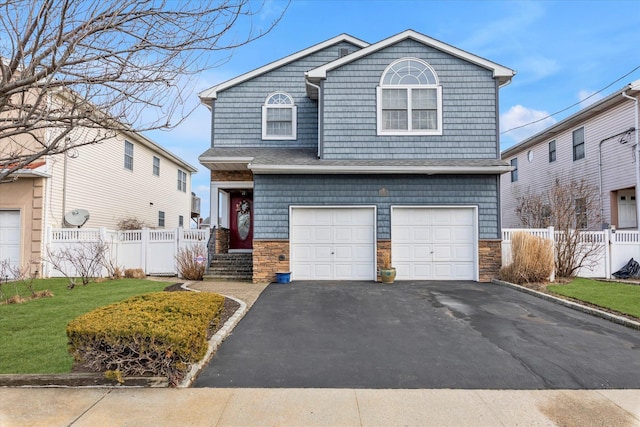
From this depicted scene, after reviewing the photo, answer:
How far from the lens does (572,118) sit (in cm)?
1725

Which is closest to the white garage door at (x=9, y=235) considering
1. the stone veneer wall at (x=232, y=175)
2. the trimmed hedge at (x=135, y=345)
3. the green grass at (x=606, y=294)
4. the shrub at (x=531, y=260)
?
the stone veneer wall at (x=232, y=175)

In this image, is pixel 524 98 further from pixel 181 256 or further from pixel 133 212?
pixel 133 212

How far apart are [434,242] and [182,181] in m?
18.3

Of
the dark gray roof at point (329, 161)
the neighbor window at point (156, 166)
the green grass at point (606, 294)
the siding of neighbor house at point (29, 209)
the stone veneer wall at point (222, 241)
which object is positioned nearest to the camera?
the green grass at point (606, 294)

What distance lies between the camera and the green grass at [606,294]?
7921 mm

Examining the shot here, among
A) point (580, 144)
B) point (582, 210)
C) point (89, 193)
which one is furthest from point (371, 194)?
point (580, 144)

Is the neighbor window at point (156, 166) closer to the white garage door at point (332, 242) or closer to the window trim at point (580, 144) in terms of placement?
the white garage door at point (332, 242)

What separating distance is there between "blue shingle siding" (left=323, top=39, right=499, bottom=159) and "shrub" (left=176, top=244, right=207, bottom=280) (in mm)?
5323

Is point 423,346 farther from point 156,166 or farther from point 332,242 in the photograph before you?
point 156,166

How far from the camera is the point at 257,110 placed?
14.6 meters

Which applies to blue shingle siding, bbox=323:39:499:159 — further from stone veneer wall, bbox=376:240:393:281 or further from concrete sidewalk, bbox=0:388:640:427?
concrete sidewalk, bbox=0:388:640:427

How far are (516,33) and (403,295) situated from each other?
34.3 feet

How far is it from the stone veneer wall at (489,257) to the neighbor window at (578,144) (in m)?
9.11

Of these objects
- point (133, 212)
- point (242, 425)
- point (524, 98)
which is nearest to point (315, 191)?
point (242, 425)
